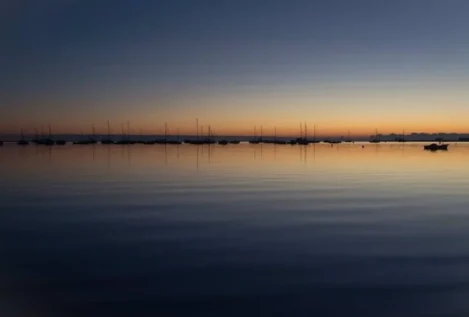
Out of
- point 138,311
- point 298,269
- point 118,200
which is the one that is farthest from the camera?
point 118,200

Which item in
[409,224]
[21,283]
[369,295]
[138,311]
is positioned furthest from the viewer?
[409,224]

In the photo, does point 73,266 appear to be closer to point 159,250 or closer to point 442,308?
point 159,250

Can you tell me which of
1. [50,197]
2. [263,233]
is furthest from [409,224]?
[50,197]

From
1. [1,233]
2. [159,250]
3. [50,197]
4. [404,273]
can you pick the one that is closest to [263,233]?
[159,250]

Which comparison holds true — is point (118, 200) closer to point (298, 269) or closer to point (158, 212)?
point (158, 212)

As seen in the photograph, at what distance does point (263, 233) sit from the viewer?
16.0 metres

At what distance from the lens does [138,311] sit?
9008mm

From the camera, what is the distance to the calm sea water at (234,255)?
31.1ft

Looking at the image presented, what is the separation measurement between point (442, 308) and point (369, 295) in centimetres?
139

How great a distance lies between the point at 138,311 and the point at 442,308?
225 inches

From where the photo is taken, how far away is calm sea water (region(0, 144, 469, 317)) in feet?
31.1

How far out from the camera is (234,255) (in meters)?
13.1

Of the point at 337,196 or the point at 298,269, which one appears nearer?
the point at 298,269

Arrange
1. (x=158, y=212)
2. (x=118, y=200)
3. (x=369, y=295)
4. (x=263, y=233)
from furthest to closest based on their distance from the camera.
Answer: (x=118, y=200), (x=158, y=212), (x=263, y=233), (x=369, y=295)
